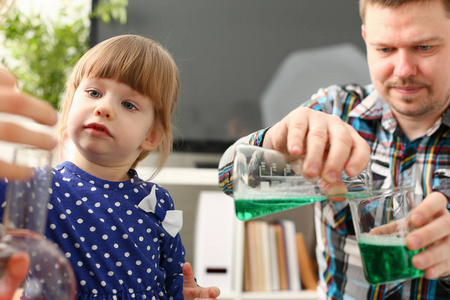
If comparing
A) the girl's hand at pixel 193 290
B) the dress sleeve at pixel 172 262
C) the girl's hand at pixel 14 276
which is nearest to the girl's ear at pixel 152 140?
the dress sleeve at pixel 172 262

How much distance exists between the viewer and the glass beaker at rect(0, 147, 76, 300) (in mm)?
467

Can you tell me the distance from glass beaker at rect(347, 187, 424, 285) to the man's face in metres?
0.58

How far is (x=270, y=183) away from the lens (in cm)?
71

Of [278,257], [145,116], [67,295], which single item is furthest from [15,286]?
[278,257]

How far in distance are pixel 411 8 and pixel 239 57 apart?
1469mm

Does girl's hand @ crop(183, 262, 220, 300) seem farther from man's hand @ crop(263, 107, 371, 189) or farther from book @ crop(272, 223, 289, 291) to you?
book @ crop(272, 223, 289, 291)

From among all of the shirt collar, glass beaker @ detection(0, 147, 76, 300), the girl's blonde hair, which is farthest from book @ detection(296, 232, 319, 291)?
glass beaker @ detection(0, 147, 76, 300)

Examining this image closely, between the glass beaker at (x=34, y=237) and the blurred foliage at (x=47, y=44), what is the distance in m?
1.74

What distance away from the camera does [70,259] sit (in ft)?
2.65

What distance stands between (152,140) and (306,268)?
1594 mm

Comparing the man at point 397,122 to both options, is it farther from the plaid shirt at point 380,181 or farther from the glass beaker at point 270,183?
the glass beaker at point 270,183

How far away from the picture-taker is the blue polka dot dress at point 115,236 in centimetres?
82

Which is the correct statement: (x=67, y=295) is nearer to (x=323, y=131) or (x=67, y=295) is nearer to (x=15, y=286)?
(x=15, y=286)

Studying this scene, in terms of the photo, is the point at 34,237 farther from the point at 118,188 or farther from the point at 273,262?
the point at 273,262
